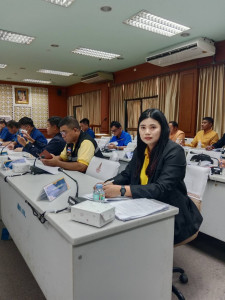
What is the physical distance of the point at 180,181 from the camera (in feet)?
4.79

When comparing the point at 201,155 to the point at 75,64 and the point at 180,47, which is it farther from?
the point at 75,64

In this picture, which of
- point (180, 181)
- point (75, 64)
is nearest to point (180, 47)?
point (75, 64)

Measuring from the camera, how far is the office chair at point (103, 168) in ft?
6.64

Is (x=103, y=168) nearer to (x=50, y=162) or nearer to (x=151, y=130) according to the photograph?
(x=50, y=162)

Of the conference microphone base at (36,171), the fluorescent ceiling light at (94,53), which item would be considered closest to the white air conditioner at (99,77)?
the fluorescent ceiling light at (94,53)

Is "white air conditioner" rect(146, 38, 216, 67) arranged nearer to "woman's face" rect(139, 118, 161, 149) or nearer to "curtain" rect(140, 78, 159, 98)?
"curtain" rect(140, 78, 159, 98)

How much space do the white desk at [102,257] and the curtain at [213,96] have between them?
14.9 ft

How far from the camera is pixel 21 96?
9992mm

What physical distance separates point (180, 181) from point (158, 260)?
0.47 metres

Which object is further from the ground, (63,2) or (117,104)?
(63,2)

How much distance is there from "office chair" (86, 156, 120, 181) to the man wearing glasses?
0.13 m

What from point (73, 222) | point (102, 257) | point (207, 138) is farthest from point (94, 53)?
point (102, 257)

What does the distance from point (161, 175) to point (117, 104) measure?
6.66 metres

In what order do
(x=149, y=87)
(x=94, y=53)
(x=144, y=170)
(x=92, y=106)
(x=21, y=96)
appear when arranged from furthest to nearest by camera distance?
(x=21, y=96) < (x=92, y=106) < (x=149, y=87) < (x=94, y=53) < (x=144, y=170)
